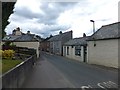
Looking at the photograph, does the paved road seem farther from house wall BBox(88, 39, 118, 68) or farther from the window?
the window

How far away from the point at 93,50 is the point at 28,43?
2789 cm

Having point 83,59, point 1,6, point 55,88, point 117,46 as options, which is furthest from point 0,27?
point 83,59

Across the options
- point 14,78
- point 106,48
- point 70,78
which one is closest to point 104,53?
point 106,48

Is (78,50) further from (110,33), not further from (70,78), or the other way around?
(70,78)

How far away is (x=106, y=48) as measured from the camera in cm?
2806

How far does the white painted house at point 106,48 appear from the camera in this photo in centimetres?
2587

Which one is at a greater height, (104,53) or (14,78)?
(104,53)

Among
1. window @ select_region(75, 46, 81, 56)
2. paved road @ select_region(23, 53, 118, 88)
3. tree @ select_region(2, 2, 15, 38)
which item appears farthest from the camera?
window @ select_region(75, 46, 81, 56)

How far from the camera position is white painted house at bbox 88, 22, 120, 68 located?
2587 cm

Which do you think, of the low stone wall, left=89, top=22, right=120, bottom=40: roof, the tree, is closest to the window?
left=89, top=22, right=120, bottom=40: roof

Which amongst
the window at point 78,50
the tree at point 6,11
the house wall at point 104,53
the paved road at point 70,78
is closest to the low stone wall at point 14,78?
the paved road at point 70,78

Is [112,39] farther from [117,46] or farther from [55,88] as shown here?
[55,88]

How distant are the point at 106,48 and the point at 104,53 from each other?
2.70 ft

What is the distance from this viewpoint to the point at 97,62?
30.6m
